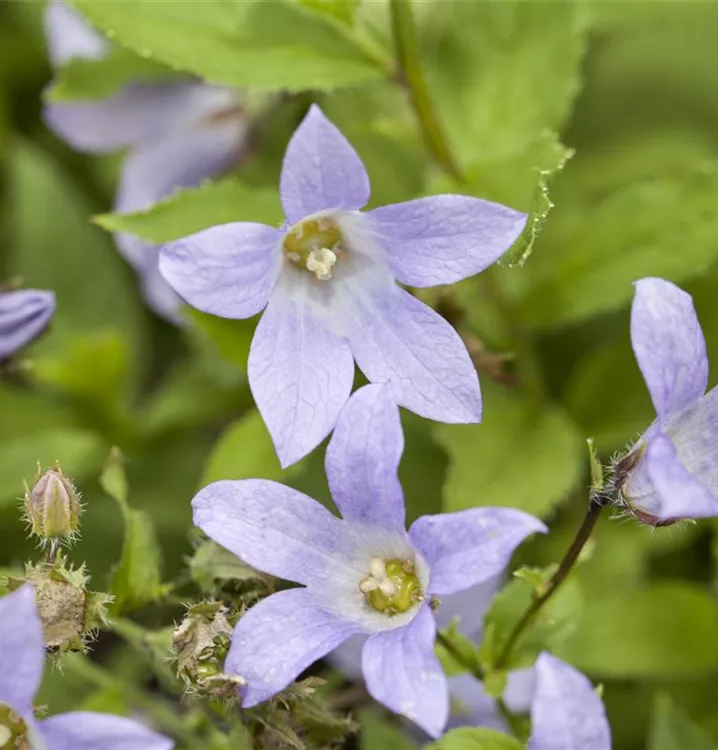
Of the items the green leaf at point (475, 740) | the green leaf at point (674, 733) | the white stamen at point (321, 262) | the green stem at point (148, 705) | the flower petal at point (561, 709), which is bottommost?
the green leaf at point (674, 733)

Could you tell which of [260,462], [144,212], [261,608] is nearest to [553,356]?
[260,462]

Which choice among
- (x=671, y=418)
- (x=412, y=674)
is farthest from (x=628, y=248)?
(x=412, y=674)

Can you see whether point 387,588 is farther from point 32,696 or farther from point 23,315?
point 23,315

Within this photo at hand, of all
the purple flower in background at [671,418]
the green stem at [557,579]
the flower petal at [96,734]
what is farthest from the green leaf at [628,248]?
the flower petal at [96,734]

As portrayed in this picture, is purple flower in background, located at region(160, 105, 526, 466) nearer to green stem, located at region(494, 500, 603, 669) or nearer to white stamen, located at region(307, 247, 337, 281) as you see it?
white stamen, located at region(307, 247, 337, 281)

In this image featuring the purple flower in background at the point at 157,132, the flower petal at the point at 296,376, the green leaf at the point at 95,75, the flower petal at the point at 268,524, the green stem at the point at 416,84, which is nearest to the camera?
the flower petal at the point at 268,524

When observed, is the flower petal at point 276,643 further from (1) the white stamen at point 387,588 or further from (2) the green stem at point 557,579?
(2) the green stem at point 557,579
